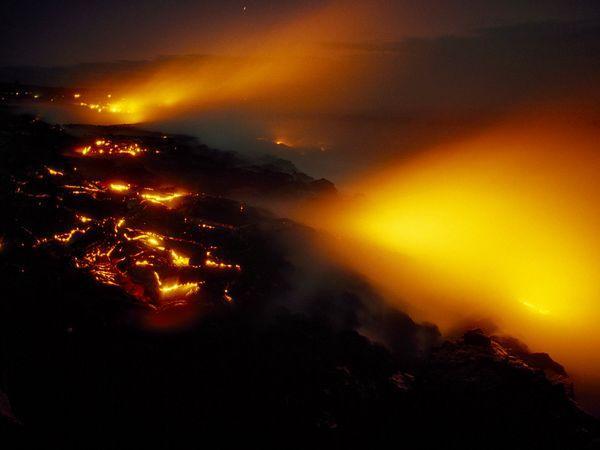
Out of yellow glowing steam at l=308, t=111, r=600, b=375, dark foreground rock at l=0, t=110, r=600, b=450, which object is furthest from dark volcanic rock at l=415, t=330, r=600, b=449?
yellow glowing steam at l=308, t=111, r=600, b=375

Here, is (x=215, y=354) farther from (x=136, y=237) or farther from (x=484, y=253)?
(x=484, y=253)

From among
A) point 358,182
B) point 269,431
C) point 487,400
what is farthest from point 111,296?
point 358,182

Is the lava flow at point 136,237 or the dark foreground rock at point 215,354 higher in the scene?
the lava flow at point 136,237

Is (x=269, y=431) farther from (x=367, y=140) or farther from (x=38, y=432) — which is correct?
(x=367, y=140)

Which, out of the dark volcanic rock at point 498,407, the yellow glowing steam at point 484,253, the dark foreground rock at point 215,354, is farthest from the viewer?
the yellow glowing steam at point 484,253

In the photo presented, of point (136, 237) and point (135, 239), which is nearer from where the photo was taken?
point (135, 239)

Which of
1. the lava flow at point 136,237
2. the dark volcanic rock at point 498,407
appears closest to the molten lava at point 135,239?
the lava flow at point 136,237

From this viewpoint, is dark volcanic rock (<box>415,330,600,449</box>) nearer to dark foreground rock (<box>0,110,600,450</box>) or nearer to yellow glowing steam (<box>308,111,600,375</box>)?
dark foreground rock (<box>0,110,600,450</box>)

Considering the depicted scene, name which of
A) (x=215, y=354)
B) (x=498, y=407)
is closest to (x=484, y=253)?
(x=498, y=407)

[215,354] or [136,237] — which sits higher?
[136,237]

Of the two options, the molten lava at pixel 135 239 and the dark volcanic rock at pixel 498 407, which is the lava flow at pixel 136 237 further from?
the dark volcanic rock at pixel 498 407

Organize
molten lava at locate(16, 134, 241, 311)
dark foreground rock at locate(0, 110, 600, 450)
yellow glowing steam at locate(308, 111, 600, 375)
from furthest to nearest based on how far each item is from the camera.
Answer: yellow glowing steam at locate(308, 111, 600, 375) → molten lava at locate(16, 134, 241, 311) → dark foreground rock at locate(0, 110, 600, 450)
